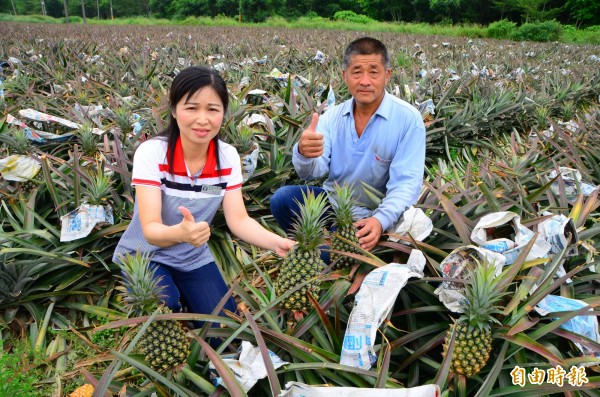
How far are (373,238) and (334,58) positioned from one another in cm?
624

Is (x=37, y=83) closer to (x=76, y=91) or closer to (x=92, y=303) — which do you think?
(x=76, y=91)

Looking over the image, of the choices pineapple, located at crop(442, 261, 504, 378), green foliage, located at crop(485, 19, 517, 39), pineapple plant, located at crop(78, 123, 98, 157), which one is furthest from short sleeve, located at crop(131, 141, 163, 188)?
green foliage, located at crop(485, 19, 517, 39)

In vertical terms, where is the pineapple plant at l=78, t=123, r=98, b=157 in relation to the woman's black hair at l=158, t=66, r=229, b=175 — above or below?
below

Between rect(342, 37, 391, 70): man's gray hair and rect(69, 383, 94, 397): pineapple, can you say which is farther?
rect(342, 37, 391, 70): man's gray hair

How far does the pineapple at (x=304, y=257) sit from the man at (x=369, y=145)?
1.59 ft

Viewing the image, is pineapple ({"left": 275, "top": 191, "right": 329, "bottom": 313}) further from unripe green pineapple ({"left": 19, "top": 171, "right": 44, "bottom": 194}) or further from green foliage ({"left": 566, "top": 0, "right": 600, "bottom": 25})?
green foliage ({"left": 566, "top": 0, "right": 600, "bottom": 25})

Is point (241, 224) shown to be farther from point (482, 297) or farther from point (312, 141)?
point (482, 297)

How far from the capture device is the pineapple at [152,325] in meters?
1.46

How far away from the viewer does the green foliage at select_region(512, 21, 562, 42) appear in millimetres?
21359

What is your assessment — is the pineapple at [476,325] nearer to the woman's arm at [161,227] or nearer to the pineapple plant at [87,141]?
the woman's arm at [161,227]

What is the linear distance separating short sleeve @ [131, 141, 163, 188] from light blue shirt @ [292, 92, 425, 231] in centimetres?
83

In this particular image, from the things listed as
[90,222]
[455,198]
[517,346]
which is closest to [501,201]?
[455,198]

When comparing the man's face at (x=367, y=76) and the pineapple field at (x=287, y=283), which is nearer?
the pineapple field at (x=287, y=283)

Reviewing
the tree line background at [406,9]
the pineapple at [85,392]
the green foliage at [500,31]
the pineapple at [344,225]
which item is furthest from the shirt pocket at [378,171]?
the tree line background at [406,9]
